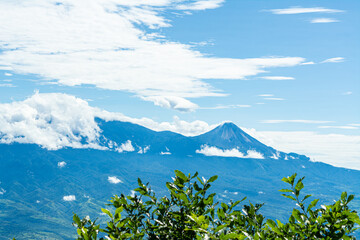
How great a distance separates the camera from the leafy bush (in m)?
5.53

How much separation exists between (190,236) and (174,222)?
0.47 m

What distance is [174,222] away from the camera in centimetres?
648

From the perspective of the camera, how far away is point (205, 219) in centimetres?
532

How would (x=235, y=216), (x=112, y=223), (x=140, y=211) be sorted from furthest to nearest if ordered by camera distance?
(x=140, y=211) → (x=235, y=216) → (x=112, y=223)

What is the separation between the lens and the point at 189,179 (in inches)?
248

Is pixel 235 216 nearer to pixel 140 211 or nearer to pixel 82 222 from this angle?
pixel 140 211

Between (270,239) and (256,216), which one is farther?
(256,216)

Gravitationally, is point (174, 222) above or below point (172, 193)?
below

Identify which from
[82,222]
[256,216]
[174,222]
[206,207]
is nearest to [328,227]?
[256,216]

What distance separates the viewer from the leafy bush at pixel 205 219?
18.1ft

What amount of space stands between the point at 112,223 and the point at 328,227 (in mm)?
3605

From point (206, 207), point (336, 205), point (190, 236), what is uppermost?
point (336, 205)

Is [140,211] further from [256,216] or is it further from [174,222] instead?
[256,216]

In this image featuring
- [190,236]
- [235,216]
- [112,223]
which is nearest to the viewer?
[112,223]
